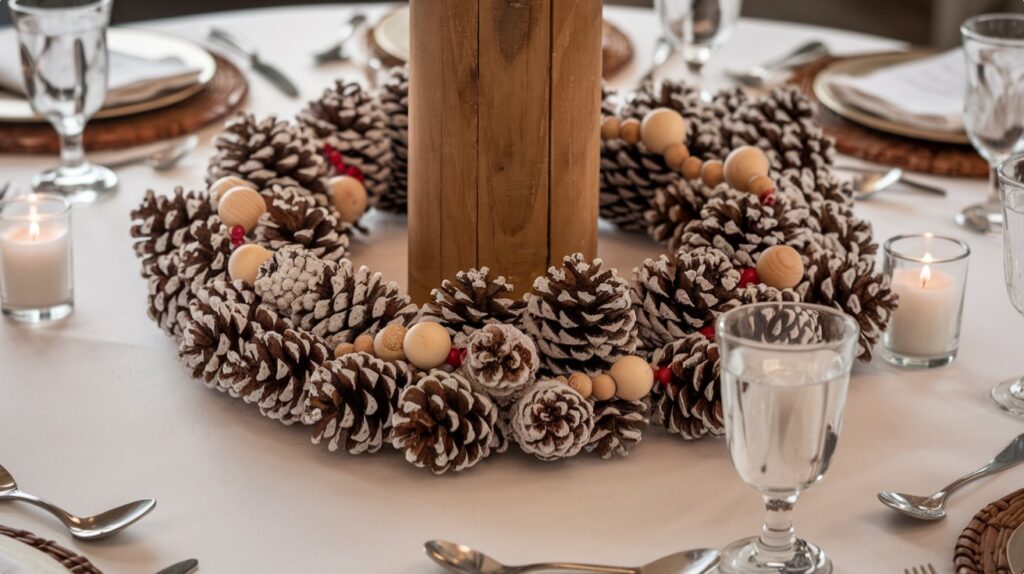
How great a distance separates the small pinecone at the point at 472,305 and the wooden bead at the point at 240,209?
240 millimetres

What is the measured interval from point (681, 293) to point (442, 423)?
0.21 meters

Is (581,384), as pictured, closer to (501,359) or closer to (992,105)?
(501,359)

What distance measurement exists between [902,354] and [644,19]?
102 centimetres

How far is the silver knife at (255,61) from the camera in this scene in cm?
163

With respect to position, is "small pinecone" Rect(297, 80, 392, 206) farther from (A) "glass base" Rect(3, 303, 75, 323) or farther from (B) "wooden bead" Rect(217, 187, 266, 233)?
(A) "glass base" Rect(3, 303, 75, 323)

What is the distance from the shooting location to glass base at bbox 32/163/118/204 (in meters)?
1.34

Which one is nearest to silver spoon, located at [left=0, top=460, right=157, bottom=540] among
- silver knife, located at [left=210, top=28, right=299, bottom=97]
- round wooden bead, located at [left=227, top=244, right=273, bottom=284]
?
round wooden bead, located at [left=227, top=244, right=273, bottom=284]

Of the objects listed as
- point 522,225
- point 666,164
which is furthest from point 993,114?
point 522,225

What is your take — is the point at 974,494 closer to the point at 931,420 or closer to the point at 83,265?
Result: the point at 931,420

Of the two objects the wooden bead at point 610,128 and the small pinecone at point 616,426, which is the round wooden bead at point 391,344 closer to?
the small pinecone at point 616,426

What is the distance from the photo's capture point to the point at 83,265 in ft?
3.93

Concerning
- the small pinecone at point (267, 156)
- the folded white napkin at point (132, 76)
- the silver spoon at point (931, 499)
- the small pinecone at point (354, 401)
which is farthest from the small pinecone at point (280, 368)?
the folded white napkin at point (132, 76)

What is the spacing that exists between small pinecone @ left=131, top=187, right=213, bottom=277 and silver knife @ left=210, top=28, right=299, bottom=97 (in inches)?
22.0

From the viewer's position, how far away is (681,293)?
2.99 ft
